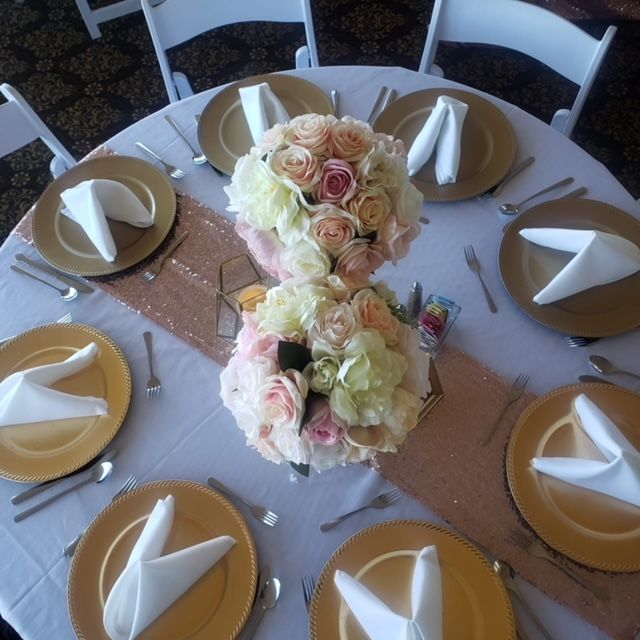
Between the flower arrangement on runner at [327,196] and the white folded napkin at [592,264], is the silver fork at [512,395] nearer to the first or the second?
the white folded napkin at [592,264]

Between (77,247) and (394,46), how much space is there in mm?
1805

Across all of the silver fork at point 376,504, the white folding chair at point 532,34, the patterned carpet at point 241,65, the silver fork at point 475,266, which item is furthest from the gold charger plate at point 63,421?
the patterned carpet at point 241,65

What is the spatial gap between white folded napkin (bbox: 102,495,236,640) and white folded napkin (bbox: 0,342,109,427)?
0.25 m

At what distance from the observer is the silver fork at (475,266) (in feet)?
3.51

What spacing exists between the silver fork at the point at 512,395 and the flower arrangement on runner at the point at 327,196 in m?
0.38

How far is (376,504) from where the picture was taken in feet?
2.99

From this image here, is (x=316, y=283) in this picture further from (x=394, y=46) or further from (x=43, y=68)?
(x=43, y=68)

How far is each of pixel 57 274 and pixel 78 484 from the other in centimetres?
42

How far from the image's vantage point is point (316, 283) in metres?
0.70

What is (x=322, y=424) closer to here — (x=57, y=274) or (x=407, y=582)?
(x=407, y=582)

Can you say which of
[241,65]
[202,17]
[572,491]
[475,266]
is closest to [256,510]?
[572,491]

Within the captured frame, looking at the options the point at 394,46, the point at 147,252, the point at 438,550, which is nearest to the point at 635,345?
the point at 438,550

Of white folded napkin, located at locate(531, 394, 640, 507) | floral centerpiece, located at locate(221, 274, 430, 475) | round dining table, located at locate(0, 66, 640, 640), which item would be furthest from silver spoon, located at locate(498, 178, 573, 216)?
floral centerpiece, located at locate(221, 274, 430, 475)

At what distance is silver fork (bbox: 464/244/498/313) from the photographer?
107 centimetres
